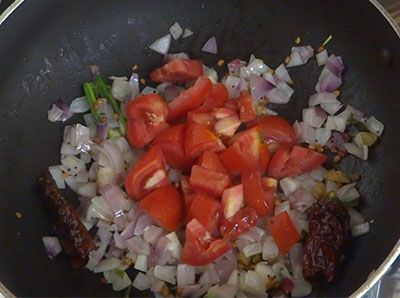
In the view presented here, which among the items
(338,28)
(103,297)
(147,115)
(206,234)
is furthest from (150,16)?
(103,297)

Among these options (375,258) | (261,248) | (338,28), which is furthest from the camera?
(338,28)

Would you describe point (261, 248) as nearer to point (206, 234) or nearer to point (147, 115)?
point (206, 234)

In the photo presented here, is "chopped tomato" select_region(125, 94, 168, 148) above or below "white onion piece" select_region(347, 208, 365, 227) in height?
above

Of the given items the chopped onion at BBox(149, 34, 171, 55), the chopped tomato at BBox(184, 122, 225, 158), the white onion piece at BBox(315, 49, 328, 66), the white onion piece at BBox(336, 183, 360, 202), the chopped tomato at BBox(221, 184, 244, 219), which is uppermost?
the chopped onion at BBox(149, 34, 171, 55)

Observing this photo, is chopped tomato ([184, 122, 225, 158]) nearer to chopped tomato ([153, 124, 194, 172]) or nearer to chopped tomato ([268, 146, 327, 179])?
chopped tomato ([153, 124, 194, 172])

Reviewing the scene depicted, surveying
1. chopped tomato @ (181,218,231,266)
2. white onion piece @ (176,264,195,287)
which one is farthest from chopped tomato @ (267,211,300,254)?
white onion piece @ (176,264,195,287)
